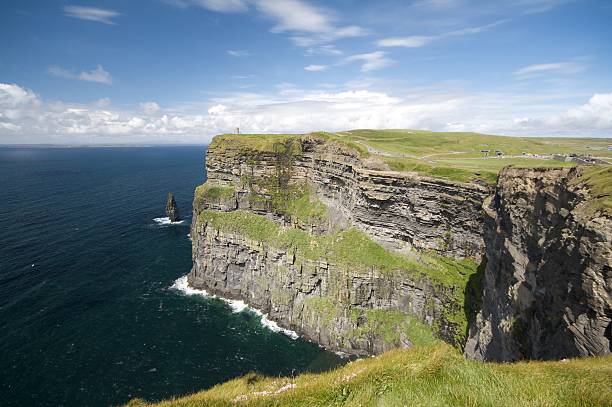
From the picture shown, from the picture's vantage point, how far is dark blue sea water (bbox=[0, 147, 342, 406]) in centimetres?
4112

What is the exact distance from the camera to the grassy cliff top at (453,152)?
44.4m

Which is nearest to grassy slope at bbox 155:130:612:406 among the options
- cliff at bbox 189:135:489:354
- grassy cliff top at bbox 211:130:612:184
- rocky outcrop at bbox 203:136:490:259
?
grassy cliff top at bbox 211:130:612:184

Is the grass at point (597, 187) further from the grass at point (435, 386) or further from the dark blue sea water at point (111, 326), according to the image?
the dark blue sea water at point (111, 326)

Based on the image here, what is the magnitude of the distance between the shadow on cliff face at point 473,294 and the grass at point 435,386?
98.1 feet

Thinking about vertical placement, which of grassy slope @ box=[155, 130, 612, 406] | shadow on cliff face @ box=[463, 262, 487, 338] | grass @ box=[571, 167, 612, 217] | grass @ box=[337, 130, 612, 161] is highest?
grass @ box=[337, 130, 612, 161]

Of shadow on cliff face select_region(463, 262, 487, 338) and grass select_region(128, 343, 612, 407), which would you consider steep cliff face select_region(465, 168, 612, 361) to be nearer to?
grass select_region(128, 343, 612, 407)

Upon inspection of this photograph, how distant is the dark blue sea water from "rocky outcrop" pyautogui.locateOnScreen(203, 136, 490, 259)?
71.4ft

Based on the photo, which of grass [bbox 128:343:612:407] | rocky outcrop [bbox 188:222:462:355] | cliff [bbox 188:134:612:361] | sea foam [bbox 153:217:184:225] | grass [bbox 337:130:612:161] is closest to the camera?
grass [bbox 128:343:612:407]

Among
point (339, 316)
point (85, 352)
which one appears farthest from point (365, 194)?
point (85, 352)

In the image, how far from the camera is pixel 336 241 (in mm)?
55844

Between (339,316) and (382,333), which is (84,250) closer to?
(339,316)

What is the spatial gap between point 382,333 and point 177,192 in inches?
4876

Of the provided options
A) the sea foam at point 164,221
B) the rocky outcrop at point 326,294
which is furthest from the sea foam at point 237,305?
the sea foam at point 164,221

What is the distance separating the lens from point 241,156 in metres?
71.1
